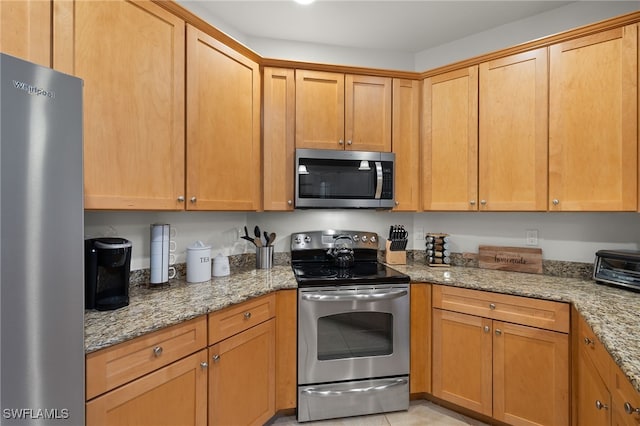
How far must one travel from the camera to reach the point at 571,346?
1.57 meters

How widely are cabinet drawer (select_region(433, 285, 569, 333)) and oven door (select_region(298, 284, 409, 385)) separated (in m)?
0.27

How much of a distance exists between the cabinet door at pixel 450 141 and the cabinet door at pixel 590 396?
108cm

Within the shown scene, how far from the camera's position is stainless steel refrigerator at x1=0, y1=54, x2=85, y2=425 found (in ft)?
2.48

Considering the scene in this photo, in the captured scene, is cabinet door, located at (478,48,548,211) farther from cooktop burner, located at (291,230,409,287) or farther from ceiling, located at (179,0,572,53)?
cooktop burner, located at (291,230,409,287)

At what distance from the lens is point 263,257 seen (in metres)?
2.25

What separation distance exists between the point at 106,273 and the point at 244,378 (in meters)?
0.88

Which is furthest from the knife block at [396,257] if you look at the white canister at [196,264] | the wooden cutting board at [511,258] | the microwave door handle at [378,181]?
the white canister at [196,264]

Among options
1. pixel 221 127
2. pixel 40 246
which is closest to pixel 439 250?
pixel 221 127

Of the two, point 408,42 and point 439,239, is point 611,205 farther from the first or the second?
point 408,42

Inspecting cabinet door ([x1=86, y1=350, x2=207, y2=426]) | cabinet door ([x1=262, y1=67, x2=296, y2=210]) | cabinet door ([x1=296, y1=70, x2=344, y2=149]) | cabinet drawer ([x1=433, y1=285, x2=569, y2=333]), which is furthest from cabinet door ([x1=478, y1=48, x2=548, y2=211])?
cabinet door ([x1=86, y1=350, x2=207, y2=426])

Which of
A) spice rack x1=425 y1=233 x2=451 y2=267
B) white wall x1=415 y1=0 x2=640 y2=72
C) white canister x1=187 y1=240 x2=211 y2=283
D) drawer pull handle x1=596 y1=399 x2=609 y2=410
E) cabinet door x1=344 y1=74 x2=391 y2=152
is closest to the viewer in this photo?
drawer pull handle x1=596 y1=399 x2=609 y2=410

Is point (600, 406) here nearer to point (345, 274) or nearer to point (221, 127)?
point (345, 274)

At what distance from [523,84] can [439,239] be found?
122cm

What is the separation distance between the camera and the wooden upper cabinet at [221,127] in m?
1.63
